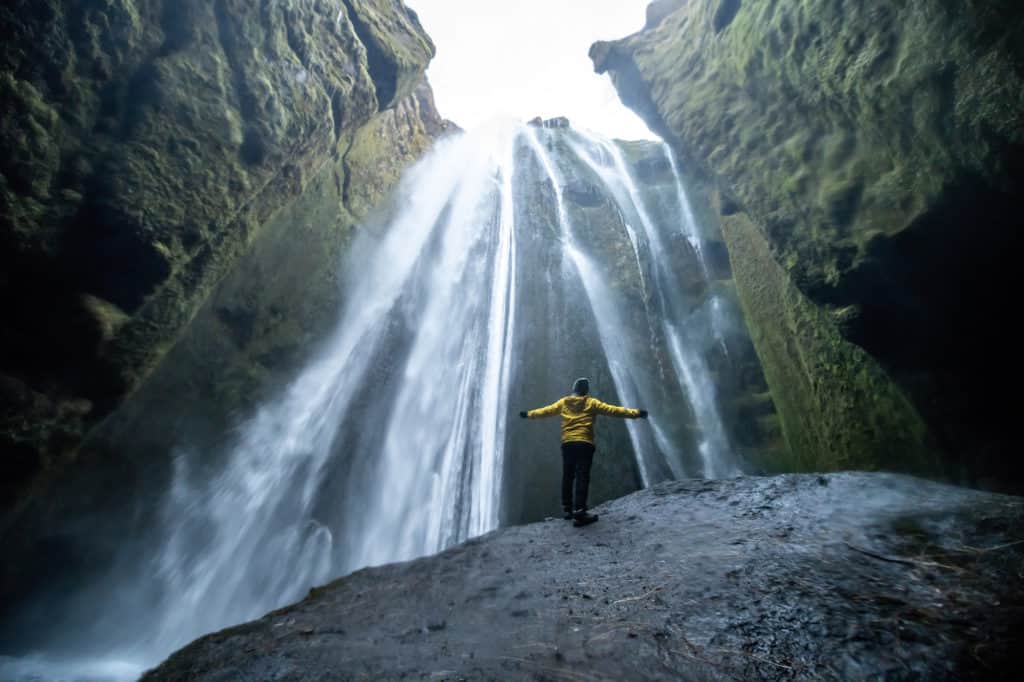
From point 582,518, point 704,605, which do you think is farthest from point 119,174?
point 704,605

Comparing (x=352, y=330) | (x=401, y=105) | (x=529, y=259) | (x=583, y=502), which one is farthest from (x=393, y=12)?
(x=583, y=502)

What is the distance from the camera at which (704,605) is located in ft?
9.01

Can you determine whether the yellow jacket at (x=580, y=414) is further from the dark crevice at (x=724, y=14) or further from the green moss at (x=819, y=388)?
the dark crevice at (x=724, y=14)

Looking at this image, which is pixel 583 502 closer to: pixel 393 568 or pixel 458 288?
pixel 393 568

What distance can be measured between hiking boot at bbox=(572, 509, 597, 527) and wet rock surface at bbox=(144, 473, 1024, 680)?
1.39 feet

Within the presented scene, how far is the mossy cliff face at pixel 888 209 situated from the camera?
195 inches

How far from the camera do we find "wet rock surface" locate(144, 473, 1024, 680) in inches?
83.8

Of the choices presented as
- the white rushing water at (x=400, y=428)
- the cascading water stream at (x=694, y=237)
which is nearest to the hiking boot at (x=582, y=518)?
the white rushing water at (x=400, y=428)

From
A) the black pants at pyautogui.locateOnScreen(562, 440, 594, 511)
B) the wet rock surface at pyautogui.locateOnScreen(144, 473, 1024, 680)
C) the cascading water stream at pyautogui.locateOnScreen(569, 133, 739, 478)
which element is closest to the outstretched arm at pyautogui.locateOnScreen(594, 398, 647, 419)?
the black pants at pyautogui.locateOnScreen(562, 440, 594, 511)

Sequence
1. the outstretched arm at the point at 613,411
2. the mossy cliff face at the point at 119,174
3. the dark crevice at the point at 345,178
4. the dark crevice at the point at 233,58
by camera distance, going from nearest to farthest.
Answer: the outstretched arm at the point at 613,411 → the mossy cliff face at the point at 119,174 → the dark crevice at the point at 233,58 → the dark crevice at the point at 345,178

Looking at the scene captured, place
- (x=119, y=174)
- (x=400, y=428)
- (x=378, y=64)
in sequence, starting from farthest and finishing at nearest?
(x=400, y=428) → (x=378, y=64) → (x=119, y=174)

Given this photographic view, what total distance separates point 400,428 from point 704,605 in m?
11.1

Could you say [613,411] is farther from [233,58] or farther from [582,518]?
[233,58]

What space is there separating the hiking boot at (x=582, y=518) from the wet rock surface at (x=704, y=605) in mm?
423
